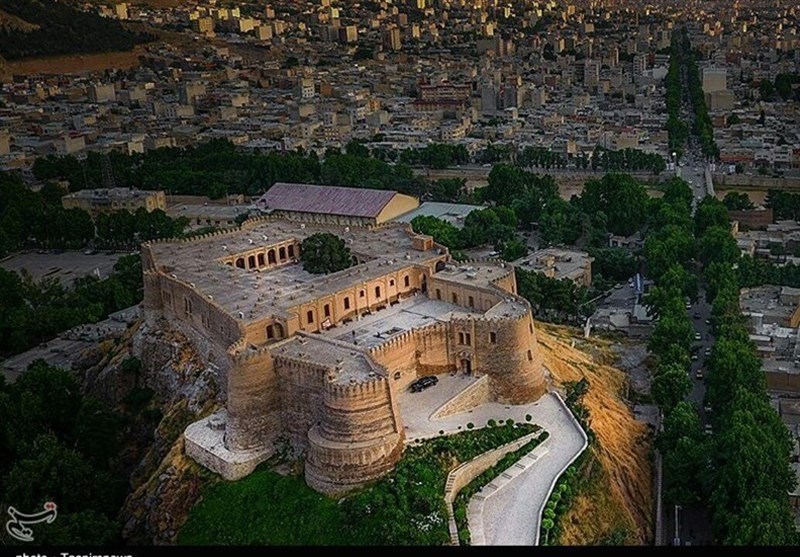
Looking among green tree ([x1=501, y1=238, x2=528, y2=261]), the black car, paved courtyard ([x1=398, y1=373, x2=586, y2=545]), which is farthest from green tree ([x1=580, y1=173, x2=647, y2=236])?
the black car

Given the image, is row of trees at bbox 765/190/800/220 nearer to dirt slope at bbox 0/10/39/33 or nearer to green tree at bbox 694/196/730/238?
green tree at bbox 694/196/730/238

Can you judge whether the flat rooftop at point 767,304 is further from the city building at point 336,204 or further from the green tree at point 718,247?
the city building at point 336,204

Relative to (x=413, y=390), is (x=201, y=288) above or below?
above

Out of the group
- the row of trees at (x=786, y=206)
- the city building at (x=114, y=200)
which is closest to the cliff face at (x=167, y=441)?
the city building at (x=114, y=200)

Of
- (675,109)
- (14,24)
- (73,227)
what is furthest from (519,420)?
(14,24)

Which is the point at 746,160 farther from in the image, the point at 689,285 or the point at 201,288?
the point at 201,288

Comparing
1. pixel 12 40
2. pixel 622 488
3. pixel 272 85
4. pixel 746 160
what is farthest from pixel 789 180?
pixel 12 40
